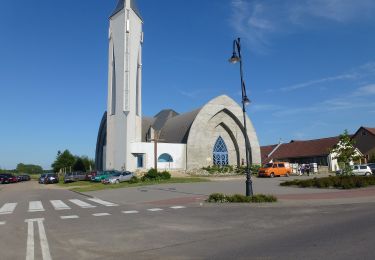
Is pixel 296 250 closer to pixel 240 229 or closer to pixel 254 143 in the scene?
pixel 240 229

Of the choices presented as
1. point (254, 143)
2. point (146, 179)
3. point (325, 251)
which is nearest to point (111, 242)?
point (325, 251)

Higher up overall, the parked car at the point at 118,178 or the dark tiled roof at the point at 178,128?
the dark tiled roof at the point at 178,128

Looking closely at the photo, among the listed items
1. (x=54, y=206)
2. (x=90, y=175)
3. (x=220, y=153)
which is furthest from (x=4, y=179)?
(x=54, y=206)

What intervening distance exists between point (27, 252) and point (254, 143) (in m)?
51.2

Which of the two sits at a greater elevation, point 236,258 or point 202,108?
point 202,108

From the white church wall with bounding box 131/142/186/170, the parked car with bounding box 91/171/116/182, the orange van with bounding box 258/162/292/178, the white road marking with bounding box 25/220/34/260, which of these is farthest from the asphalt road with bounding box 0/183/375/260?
the white church wall with bounding box 131/142/186/170

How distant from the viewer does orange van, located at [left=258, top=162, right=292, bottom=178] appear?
135 ft

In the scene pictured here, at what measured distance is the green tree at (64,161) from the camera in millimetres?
89688

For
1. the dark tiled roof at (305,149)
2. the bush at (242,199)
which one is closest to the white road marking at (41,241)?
the bush at (242,199)

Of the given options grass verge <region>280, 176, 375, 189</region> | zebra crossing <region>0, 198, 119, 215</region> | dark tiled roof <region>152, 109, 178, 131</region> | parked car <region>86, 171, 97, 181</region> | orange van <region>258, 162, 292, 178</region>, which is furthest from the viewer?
dark tiled roof <region>152, 109, 178, 131</region>

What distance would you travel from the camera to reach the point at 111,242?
8.67m

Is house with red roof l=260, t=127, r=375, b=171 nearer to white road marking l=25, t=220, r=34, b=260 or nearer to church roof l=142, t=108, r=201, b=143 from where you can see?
church roof l=142, t=108, r=201, b=143

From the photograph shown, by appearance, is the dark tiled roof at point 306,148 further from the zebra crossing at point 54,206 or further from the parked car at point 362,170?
the zebra crossing at point 54,206

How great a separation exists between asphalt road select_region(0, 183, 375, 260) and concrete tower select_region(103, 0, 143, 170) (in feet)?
121
